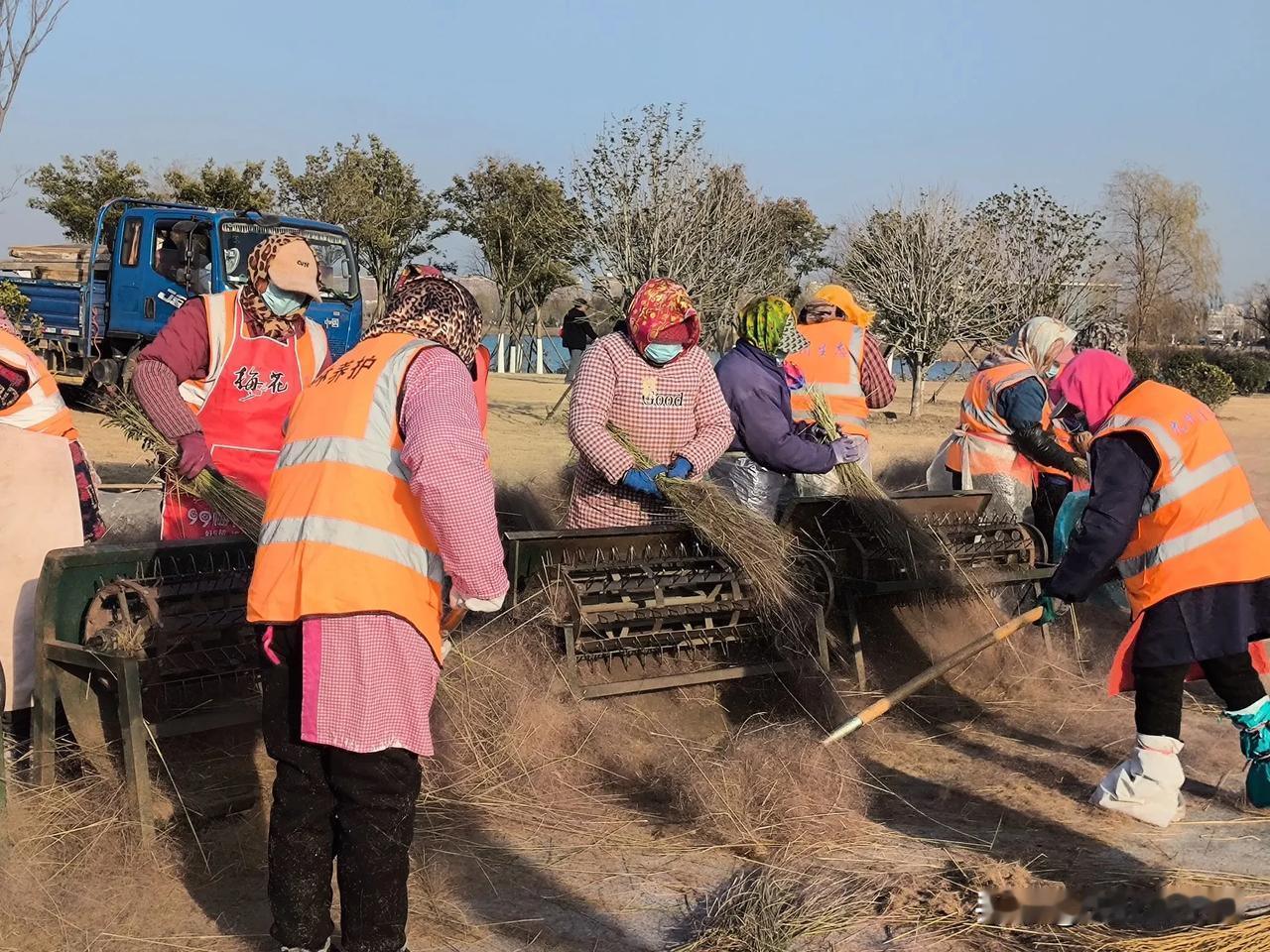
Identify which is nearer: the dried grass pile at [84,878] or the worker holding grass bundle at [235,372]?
the dried grass pile at [84,878]

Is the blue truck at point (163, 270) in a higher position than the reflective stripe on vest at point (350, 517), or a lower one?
higher

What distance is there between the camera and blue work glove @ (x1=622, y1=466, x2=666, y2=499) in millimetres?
4953

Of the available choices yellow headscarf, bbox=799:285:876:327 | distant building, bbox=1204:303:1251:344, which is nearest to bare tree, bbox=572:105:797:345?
yellow headscarf, bbox=799:285:876:327

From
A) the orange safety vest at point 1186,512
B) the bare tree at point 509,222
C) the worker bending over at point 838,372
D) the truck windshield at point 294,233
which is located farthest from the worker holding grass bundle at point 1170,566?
the bare tree at point 509,222

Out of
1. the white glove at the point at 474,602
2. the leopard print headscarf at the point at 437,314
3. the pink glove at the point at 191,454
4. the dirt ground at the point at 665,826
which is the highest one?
the leopard print headscarf at the point at 437,314

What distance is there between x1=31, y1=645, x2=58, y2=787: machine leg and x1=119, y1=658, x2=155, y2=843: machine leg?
0.37 meters

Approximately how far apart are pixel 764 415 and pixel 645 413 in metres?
0.69

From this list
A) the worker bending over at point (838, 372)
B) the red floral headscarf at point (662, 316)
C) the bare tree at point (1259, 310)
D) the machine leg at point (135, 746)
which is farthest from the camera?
the bare tree at point (1259, 310)

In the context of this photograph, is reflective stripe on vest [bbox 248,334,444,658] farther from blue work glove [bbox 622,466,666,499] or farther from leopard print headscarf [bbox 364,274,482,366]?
blue work glove [bbox 622,466,666,499]

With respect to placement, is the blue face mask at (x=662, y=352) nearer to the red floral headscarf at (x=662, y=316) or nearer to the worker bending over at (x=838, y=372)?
the red floral headscarf at (x=662, y=316)

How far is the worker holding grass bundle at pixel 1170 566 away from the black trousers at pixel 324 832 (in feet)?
8.46

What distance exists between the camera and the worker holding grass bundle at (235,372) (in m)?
4.25

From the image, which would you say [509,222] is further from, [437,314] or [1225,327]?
[1225,327]

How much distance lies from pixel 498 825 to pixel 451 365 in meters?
1.90
